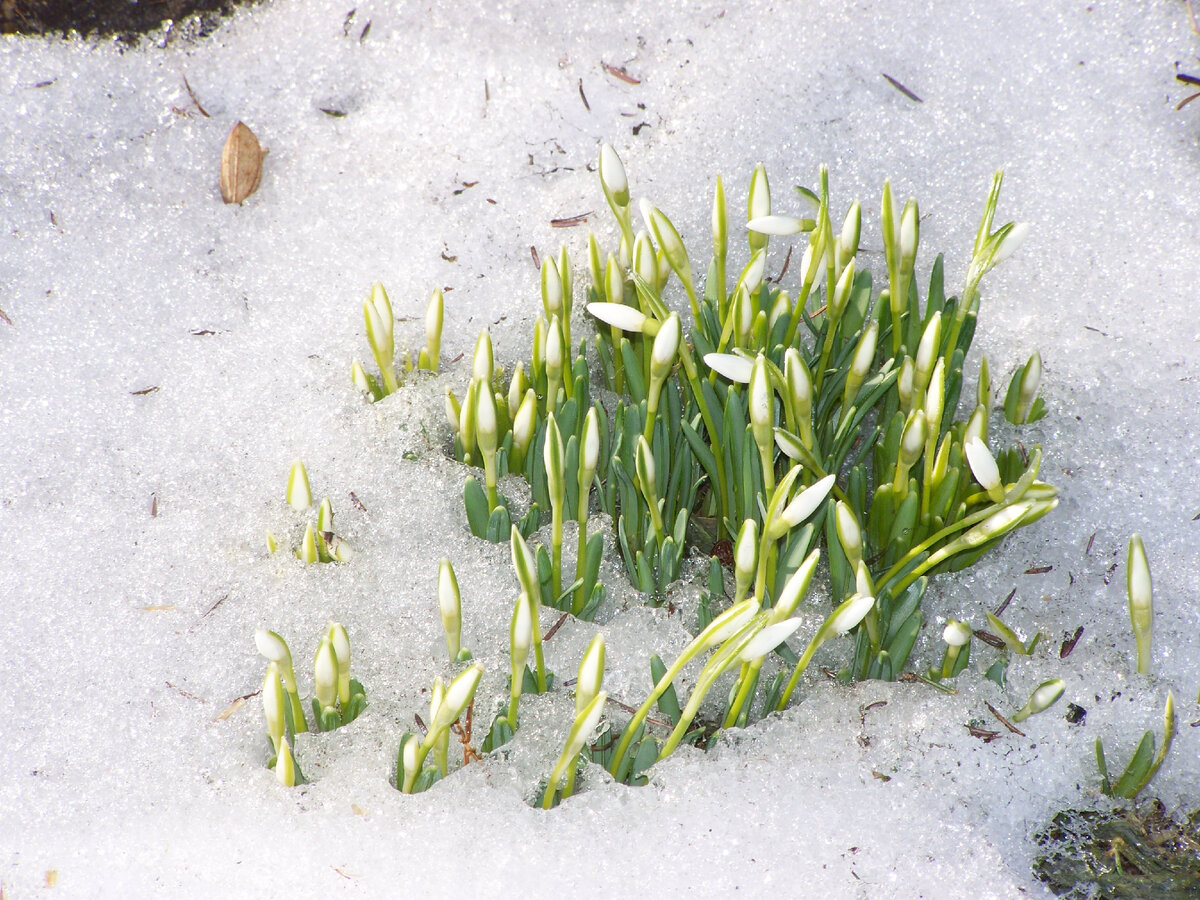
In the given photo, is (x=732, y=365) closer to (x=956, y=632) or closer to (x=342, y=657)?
(x=956, y=632)

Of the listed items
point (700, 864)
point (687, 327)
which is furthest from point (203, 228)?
point (700, 864)

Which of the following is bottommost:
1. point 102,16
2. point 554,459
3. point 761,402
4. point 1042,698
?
point 1042,698

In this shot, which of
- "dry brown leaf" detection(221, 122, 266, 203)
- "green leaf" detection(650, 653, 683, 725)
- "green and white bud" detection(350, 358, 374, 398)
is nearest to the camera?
"green leaf" detection(650, 653, 683, 725)

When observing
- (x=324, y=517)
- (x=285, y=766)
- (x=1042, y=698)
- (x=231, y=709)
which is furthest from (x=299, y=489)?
(x=1042, y=698)

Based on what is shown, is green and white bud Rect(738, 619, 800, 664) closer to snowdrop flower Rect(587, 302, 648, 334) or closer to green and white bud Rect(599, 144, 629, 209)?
snowdrop flower Rect(587, 302, 648, 334)

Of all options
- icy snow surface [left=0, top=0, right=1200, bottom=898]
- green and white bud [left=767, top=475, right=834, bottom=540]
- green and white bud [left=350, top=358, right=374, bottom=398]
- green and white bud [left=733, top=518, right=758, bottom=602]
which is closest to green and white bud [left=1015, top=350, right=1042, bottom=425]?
icy snow surface [left=0, top=0, right=1200, bottom=898]

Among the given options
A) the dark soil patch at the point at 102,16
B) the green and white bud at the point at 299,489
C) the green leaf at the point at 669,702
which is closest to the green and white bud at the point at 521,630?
the green leaf at the point at 669,702
